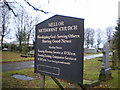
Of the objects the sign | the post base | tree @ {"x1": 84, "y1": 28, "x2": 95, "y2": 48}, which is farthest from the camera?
tree @ {"x1": 84, "y1": 28, "x2": 95, "y2": 48}

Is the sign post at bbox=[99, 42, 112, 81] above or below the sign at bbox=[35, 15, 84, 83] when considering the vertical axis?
below

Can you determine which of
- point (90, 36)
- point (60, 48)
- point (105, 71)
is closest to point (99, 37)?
point (90, 36)

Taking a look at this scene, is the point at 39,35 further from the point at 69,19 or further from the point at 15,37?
the point at 15,37

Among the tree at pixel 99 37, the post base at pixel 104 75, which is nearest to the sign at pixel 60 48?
the post base at pixel 104 75

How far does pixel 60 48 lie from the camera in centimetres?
378

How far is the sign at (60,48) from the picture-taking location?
3.38 m

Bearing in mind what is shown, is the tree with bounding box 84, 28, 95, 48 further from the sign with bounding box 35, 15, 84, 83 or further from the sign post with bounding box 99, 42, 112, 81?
the sign with bounding box 35, 15, 84, 83

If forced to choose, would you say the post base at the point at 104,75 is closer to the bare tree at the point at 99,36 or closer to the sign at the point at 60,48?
the sign at the point at 60,48

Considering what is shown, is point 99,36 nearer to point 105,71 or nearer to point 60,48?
point 105,71

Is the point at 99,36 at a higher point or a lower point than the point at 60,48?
higher

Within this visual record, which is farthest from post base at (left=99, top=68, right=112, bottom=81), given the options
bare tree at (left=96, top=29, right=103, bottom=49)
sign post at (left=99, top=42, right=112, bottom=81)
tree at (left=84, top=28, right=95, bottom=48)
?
bare tree at (left=96, top=29, right=103, bottom=49)

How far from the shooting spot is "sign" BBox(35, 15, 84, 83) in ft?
11.1

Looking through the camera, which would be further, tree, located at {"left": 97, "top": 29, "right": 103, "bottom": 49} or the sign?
tree, located at {"left": 97, "top": 29, "right": 103, "bottom": 49}

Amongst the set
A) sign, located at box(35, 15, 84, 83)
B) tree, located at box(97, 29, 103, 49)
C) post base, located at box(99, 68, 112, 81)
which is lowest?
post base, located at box(99, 68, 112, 81)
